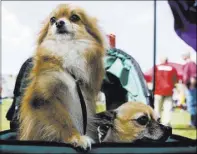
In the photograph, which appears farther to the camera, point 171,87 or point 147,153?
point 171,87

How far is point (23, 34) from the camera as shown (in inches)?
131

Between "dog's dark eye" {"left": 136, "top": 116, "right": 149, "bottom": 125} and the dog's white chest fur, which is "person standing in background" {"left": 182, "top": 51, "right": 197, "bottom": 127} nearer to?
"dog's dark eye" {"left": 136, "top": 116, "right": 149, "bottom": 125}

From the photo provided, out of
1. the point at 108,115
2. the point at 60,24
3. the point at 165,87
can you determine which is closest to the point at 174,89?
the point at 165,87

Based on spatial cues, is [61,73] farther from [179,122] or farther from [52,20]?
[179,122]

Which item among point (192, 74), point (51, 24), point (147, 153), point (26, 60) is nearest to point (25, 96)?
point (26, 60)

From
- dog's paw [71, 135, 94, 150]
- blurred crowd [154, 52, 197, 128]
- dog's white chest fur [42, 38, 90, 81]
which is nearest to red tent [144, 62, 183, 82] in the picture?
blurred crowd [154, 52, 197, 128]

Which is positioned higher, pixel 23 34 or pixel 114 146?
pixel 23 34

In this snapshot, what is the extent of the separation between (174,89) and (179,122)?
0.21m

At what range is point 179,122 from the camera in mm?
3365

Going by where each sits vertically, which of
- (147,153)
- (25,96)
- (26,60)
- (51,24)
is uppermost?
(51,24)

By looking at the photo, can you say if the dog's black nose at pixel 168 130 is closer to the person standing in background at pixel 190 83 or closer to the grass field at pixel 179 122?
the grass field at pixel 179 122

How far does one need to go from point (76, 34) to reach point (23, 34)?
0.33m

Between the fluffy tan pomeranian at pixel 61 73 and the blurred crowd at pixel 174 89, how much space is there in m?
0.40

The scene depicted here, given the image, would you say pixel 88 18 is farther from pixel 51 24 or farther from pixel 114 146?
pixel 114 146
